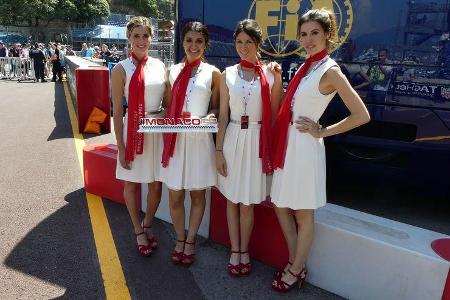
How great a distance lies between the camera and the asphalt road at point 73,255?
2688 millimetres

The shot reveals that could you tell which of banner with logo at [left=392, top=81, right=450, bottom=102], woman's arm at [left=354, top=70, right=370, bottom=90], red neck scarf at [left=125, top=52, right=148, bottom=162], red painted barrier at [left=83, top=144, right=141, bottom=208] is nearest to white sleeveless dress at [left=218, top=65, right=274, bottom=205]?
red neck scarf at [left=125, top=52, right=148, bottom=162]

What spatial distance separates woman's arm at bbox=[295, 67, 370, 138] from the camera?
228 centimetres

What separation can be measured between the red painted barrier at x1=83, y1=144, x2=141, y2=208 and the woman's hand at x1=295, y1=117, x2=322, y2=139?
2.10 meters

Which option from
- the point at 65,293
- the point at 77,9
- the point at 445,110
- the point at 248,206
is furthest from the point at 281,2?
the point at 77,9

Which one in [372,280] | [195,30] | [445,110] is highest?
[195,30]

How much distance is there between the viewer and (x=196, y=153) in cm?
274

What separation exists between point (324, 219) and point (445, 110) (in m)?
1.51

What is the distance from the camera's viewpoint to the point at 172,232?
3.53m

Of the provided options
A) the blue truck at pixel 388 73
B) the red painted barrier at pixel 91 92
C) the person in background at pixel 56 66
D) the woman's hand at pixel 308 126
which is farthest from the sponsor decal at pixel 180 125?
the person in background at pixel 56 66

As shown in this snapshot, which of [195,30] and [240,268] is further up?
[195,30]

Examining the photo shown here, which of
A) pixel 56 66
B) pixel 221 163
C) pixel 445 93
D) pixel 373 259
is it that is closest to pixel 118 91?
pixel 221 163

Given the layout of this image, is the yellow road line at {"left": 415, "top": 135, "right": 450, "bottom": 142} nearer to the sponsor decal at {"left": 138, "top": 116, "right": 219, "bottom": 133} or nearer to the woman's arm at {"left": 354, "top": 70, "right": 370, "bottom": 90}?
the woman's arm at {"left": 354, "top": 70, "right": 370, "bottom": 90}

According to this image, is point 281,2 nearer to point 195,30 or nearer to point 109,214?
point 195,30

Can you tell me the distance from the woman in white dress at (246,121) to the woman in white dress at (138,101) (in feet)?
1.69
